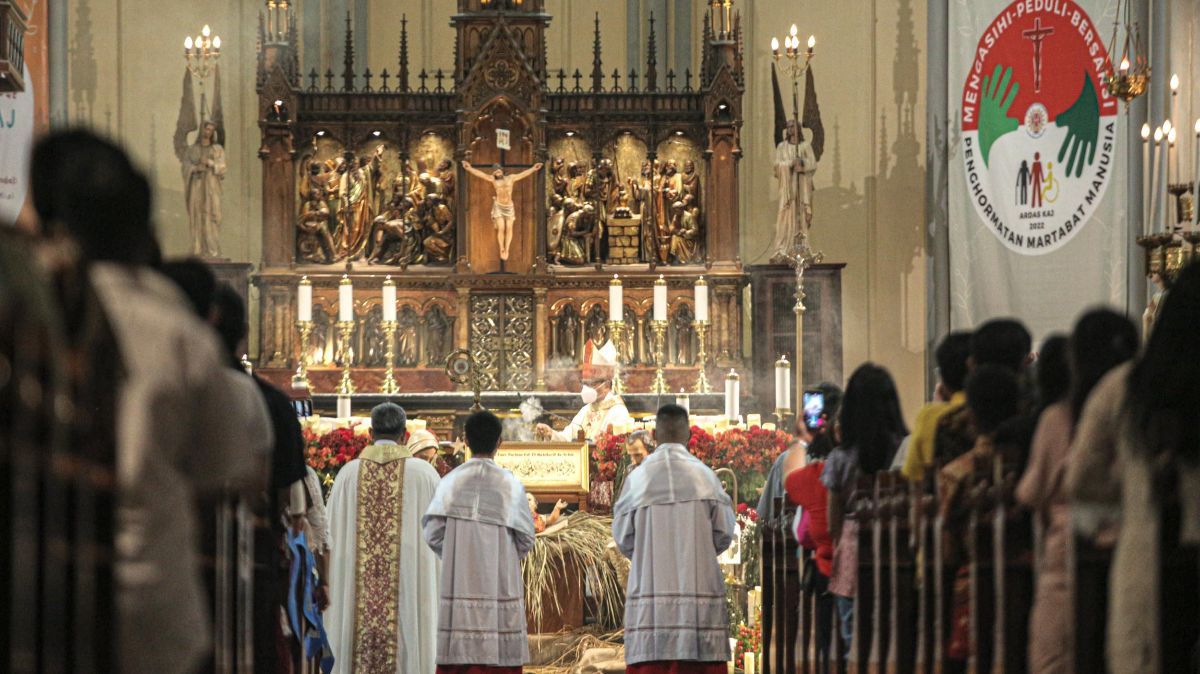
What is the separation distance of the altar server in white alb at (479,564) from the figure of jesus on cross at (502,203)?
566 cm

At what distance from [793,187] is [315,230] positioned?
13.9 ft

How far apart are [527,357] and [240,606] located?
920 cm

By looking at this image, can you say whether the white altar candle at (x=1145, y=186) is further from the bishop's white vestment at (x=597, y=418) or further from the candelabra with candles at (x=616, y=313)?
the bishop's white vestment at (x=597, y=418)

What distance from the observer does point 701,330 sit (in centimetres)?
1356

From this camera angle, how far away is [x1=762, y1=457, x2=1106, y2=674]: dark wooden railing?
4.75 meters

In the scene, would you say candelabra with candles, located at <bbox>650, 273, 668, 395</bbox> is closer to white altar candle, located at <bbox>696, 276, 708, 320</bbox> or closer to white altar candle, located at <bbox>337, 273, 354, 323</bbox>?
white altar candle, located at <bbox>696, 276, 708, 320</bbox>

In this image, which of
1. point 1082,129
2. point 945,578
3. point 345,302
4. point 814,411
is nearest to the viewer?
point 945,578

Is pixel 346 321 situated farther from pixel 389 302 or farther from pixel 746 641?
pixel 746 641

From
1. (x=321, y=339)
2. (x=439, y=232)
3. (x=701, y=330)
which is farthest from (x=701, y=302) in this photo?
(x=321, y=339)

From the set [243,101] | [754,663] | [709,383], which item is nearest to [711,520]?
[754,663]

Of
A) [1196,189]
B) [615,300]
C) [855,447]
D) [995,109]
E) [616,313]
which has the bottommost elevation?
[855,447]

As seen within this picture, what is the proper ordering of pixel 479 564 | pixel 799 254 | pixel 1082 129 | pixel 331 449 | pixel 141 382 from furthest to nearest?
pixel 799 254, pixel 1082 129, pixel 331 449, pixel 479 564, pixel 141 382

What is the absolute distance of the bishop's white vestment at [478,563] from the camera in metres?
8.80

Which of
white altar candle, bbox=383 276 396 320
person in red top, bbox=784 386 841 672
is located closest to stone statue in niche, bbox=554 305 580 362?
white altar candle, bbox=383 276 396 320
